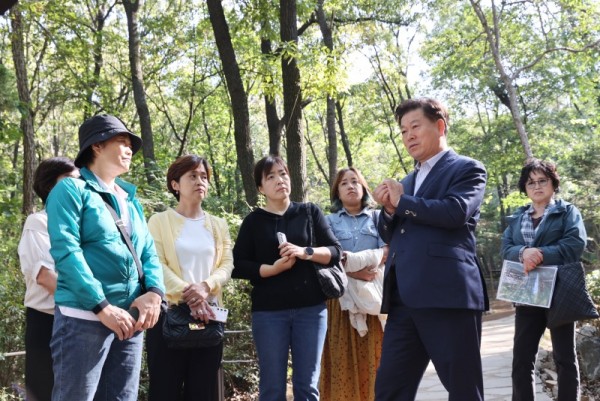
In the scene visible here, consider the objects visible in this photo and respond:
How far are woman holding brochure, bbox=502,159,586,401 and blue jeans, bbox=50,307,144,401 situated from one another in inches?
119

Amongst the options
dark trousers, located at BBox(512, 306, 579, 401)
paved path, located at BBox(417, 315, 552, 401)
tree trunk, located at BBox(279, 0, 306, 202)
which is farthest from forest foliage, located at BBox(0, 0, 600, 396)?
dark trousers, located at BBox(512, 306, 579, 401)

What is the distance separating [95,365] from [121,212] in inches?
30.7

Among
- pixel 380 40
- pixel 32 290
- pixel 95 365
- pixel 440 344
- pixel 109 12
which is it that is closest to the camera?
pixel 95 365

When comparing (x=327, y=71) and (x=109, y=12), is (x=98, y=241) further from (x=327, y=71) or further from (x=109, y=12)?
(x=109, y=12)

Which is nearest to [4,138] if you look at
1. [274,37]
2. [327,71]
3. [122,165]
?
[274,37]

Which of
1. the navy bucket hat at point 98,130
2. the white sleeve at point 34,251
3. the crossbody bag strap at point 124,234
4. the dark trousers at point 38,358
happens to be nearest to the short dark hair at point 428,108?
the navy bucket hat at point 98,130

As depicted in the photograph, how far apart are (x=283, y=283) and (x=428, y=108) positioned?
60.7 inches

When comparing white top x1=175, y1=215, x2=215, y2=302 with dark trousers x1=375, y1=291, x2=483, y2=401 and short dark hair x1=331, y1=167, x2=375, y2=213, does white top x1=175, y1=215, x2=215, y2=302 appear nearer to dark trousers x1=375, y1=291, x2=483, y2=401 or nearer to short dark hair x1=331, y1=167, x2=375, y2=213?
short dark hair x1=331, y1=167, x2=375, y2=213

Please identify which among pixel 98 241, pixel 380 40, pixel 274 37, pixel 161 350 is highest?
pixel 380 40

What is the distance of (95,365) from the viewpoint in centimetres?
276

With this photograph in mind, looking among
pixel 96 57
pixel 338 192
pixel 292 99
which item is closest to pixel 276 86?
pixel 292 99

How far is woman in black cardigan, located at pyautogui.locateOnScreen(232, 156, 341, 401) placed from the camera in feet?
13.1

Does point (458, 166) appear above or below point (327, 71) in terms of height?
below

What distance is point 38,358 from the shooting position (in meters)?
3.62
